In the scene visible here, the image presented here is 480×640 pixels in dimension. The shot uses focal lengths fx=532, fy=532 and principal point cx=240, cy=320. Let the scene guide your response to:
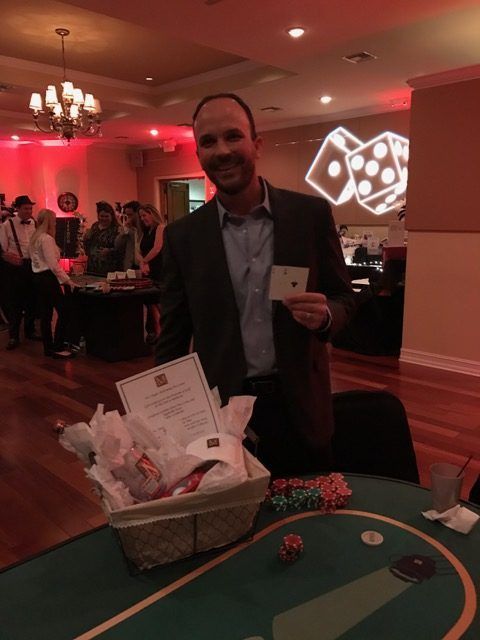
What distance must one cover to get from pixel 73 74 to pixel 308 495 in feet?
21.6

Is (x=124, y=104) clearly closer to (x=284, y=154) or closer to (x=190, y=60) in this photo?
(x=190, y=60)

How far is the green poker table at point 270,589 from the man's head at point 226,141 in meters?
0.81

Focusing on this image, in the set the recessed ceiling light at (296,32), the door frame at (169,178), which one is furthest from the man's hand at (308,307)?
the door frame at (169,178)

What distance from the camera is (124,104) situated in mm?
7027

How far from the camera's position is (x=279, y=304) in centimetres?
137

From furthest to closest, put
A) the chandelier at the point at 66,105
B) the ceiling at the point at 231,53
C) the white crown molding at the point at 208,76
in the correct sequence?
the white crown molding at the point at 208,76
the chandelier at the point at 66,105
the ceiling at the point at 231,53

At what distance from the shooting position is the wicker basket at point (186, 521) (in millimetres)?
892

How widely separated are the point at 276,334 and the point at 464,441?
2.40 m

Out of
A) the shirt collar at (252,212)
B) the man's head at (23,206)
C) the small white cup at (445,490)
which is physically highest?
the man's head at (23,206)

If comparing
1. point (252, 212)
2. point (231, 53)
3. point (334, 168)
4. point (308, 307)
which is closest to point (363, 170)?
point (334, 168)

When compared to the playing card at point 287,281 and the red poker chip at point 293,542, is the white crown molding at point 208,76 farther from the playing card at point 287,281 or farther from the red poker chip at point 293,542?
the red poker chip at point 293,542

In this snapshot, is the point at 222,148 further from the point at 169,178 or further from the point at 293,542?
the point at 169,178

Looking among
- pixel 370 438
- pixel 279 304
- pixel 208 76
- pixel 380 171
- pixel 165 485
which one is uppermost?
pixel 208 76

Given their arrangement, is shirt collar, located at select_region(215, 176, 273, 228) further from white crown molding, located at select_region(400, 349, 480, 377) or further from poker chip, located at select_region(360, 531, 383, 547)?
white crown molding, located at select_region(400, 349, 480, 377)
